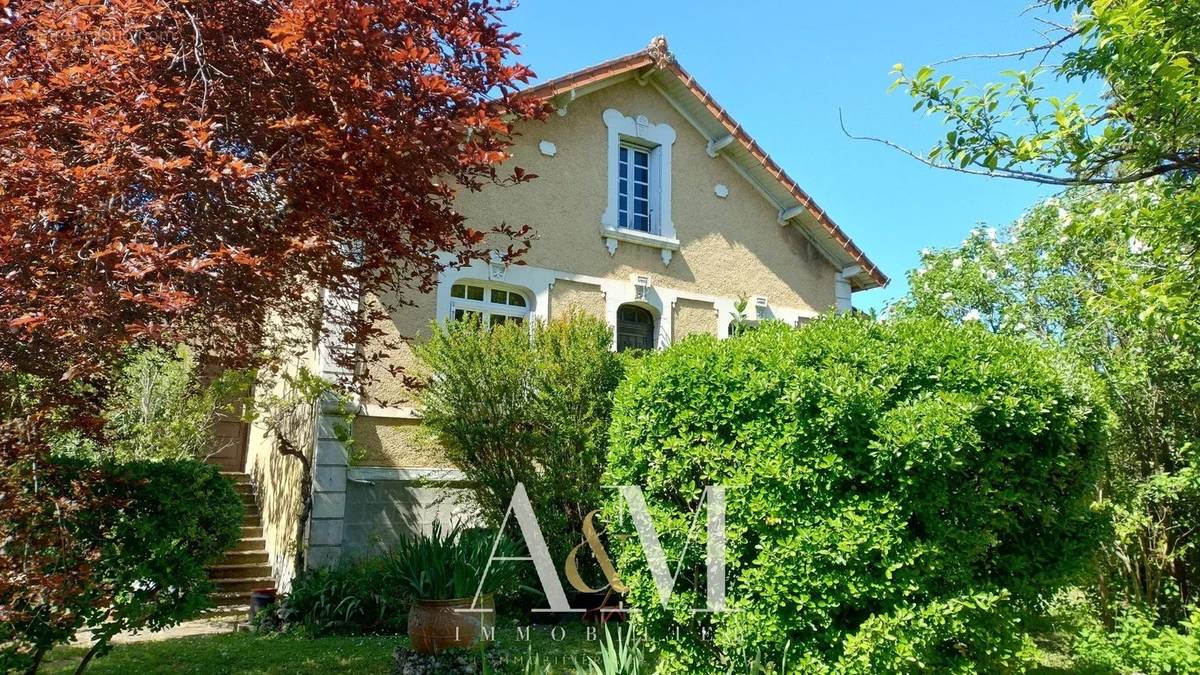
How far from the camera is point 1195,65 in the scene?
196 inches

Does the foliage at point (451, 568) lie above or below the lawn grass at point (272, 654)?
above

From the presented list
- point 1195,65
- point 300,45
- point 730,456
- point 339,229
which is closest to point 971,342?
point 730,456

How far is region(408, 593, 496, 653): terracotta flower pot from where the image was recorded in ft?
18.9

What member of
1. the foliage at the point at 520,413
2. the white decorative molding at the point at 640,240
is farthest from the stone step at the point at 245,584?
the white decorative molding at the point at 640,240

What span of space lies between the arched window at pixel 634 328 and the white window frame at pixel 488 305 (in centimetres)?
167

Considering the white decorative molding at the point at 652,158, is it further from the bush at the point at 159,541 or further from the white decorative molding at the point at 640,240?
the bush at the point at 159,541

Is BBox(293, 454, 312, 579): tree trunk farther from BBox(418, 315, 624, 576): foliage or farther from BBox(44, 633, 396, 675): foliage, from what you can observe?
BBox(418, 315, 624, 576): foliage

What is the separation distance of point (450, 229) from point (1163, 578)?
21.8 ft

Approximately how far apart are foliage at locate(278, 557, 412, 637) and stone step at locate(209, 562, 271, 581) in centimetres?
216

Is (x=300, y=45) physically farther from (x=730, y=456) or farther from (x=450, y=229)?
(x=730, y=456)

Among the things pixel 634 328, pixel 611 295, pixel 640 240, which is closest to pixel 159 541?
pixel 611 295

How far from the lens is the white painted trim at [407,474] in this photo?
370 inches

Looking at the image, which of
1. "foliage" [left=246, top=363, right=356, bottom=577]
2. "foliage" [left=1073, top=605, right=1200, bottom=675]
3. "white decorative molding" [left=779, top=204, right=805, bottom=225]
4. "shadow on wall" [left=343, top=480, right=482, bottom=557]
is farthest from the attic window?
"foliage" [left=1073, top=605, right=1200, bottom=675]

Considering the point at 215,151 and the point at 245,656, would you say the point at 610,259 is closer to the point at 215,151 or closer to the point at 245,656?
the point at 245,656
